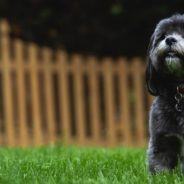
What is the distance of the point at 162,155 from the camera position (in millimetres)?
6715

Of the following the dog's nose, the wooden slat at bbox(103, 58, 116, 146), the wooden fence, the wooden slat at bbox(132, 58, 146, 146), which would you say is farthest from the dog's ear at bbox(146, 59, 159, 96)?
the wooden slat at bbox(132, 58, 146, 146)

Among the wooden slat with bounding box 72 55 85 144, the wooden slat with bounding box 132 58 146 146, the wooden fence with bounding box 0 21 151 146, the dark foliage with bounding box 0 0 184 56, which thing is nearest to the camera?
the wooden fence with bounding box 0 21 151 146

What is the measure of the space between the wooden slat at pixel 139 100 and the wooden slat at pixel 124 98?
0.15 meters

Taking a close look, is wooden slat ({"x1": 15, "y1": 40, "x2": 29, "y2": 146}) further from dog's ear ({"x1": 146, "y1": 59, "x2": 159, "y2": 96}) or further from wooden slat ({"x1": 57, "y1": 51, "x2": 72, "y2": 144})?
dog's ear ({"x1": 146, "y1": 59, "x2": 159, "y2": 96})

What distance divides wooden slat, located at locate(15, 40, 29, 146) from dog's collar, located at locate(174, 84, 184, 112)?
7.67m

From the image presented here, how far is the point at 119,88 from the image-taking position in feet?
49.5

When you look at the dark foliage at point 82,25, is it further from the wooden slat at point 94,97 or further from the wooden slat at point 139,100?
the wooden slat at point 94,97

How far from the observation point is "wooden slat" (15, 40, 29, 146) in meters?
14.3

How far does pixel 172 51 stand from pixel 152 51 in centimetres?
29

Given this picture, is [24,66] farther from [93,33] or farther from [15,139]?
[93,33]

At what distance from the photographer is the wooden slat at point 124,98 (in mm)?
15055

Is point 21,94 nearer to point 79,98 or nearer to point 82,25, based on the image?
point 79,98

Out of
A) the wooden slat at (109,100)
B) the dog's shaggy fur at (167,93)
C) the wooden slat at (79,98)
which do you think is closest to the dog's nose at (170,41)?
the dog's shaggy fur at (167,93)

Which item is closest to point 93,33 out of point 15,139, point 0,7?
point 0,7
